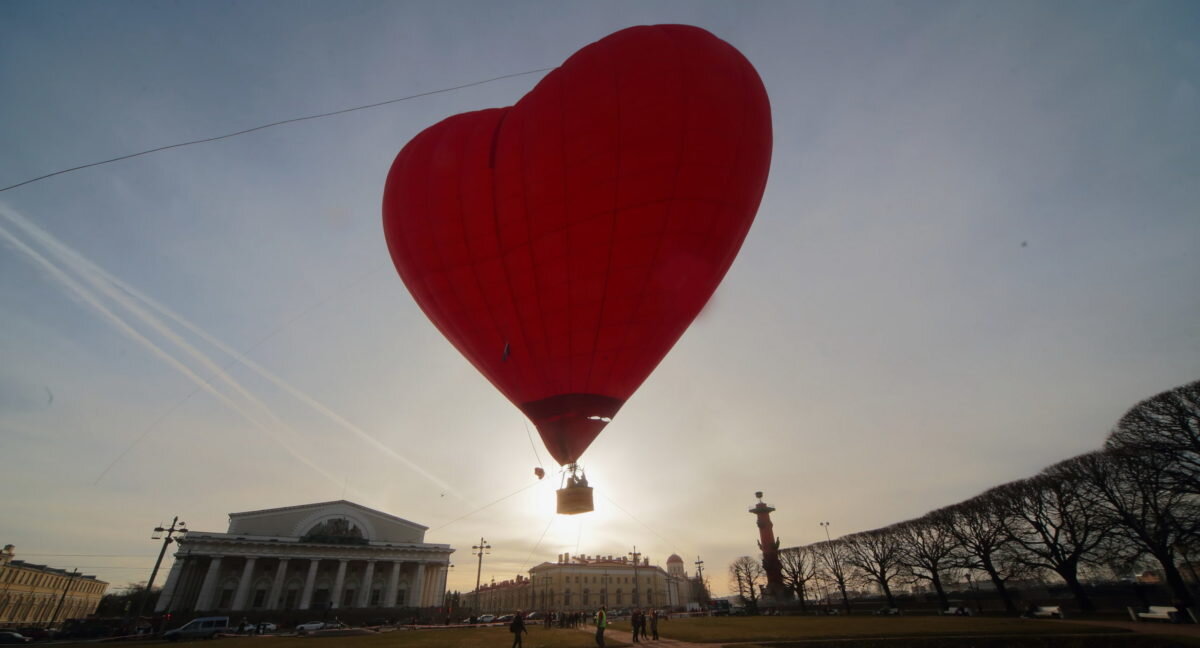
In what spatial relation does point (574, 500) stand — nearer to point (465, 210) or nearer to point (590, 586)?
point (465, 210)

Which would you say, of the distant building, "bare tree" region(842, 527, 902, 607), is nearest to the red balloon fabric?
"bare tree" region(842, 527, 902, 607)

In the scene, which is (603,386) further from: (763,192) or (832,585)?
(832,585)

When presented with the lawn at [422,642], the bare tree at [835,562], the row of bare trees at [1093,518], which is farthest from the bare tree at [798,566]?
the lawn at [422,642]

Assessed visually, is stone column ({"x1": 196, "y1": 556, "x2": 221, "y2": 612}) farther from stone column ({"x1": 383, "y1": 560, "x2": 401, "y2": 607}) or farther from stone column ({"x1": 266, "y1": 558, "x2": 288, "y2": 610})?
stone column ({"x1": 383, "y1": 560, "x2": 401, "y2": 607})

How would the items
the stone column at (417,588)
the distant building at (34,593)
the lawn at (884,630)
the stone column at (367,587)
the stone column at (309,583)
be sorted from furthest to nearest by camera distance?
the distant building at (34,593) → the stone column at (417,588) → the stone column at (367,587) → the stone column at (309,583) → the lawn at (884,630)

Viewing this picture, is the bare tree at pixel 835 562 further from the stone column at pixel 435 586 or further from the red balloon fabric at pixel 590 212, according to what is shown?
the red balloon fabric at pixel 590 212

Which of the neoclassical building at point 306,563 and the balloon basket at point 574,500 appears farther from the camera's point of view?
the neoclassical building at point 306,563

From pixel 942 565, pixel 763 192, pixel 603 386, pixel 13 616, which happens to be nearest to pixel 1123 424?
pixel 942 565
